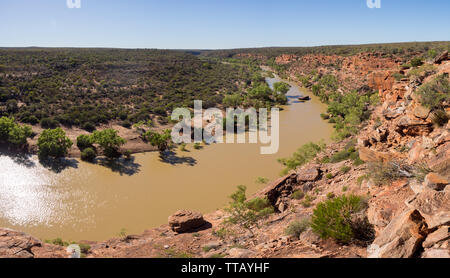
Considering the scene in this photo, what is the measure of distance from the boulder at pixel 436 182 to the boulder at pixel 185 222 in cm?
1368

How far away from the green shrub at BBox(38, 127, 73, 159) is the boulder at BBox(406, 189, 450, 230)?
101 ft

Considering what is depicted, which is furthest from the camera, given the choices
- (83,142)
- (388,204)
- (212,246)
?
(83,142)

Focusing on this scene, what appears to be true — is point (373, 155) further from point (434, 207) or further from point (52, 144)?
point (52, 144)

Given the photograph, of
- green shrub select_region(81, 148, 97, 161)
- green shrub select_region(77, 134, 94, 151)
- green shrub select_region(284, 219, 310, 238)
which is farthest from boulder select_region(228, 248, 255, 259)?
green shrub select_region(77, 134, 94, 151)

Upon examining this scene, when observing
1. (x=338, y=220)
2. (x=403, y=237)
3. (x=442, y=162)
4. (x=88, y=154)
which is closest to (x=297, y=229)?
(x=338, y=220)

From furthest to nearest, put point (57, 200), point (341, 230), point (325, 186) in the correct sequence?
point (57, 200) → point (325, 186) → point (341, 230)

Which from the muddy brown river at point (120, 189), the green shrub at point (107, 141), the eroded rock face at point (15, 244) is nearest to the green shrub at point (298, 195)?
the muddy brown river at point (120, 189)

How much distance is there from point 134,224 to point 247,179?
11757 mm

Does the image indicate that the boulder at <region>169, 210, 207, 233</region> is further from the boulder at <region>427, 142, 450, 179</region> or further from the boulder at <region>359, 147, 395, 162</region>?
the boulder at <region>427, 142, 450, 179</region>

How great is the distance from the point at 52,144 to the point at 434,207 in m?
31.3

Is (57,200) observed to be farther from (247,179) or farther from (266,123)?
(266,123)

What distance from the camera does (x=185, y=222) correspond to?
59.5 ft

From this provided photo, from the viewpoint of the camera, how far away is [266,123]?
4584cm
